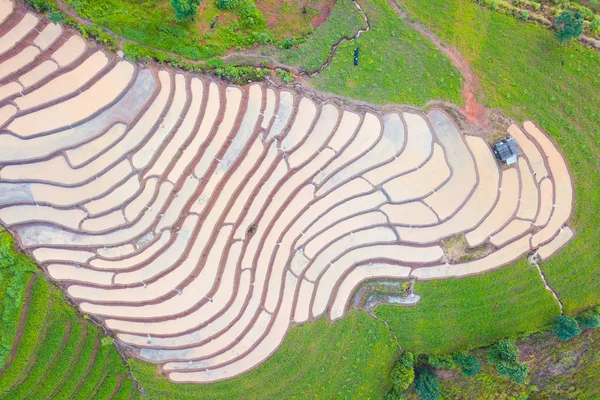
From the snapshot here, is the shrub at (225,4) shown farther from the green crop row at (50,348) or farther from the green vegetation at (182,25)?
the green crop row at (50,348)

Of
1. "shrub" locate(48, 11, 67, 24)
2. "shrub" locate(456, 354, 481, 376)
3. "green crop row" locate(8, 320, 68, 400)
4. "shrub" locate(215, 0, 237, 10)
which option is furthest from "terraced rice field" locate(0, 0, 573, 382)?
"shrub" locate(456, 354, 481, 376)

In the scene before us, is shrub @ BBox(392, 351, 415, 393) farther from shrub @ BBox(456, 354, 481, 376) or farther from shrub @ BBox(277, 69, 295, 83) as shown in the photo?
shrub @ BBox(277, 69, 295, 83)

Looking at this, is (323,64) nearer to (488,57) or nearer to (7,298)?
(488,57)

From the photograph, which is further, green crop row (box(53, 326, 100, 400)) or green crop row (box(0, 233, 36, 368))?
green crop row (box(53, 326, 100, 400))

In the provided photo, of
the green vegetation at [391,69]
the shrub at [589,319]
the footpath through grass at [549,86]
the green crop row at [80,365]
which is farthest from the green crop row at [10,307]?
the shrub at [589,319]

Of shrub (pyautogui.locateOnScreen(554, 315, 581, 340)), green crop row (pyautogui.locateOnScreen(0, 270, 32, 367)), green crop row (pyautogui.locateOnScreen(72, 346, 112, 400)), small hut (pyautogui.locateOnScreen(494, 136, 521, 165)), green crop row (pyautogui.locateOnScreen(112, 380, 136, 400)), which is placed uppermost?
small hut (pyautogui.locateOnScreen(494, 136, 521, 165))
